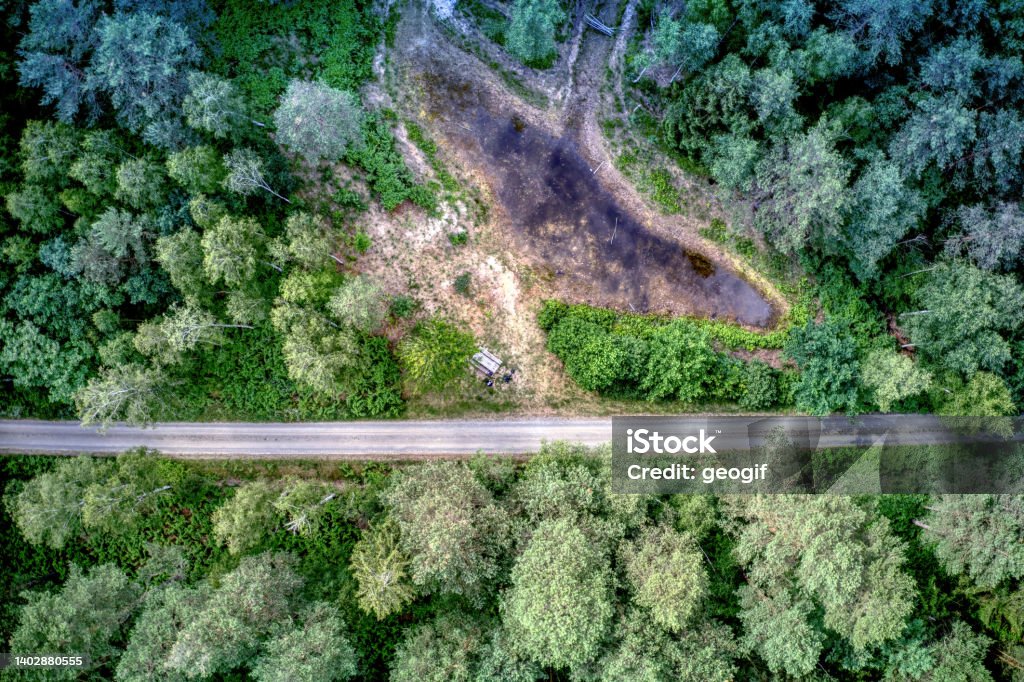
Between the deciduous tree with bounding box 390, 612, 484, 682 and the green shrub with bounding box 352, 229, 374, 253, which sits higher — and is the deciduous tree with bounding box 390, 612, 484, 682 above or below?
below

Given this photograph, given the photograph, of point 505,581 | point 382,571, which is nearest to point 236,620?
point 382,571

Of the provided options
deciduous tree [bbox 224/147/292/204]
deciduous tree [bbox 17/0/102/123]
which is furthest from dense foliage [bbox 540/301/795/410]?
deciduous tree [bbox 17/0/102/123]

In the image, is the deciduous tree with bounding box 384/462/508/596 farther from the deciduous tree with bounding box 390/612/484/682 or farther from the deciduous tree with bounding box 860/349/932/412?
the deciduous tree with bounding box 860/349/932/412

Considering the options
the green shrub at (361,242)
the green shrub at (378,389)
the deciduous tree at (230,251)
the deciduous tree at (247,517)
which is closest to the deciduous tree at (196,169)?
the deciduous tree at (230,251)

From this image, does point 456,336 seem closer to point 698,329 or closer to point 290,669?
point 698,329

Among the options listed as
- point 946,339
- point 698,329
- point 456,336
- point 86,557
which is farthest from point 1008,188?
point 86,557

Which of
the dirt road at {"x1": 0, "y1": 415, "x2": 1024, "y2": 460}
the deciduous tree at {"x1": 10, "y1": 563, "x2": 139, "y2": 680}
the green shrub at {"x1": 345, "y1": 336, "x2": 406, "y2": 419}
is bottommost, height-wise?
the deciduous tree at {"x1": 10, "y1": 563, "x2": 139, "y2": 680}
